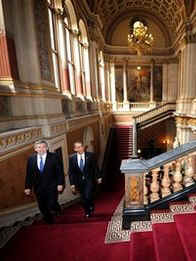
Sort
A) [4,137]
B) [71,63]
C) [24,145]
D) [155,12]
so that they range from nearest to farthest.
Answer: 1. [4,137]
2. [24,145]
3. [71,63]
4. [155,12]

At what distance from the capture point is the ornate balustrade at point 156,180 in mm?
2514

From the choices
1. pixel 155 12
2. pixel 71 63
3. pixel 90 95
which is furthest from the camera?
pixel 155 12

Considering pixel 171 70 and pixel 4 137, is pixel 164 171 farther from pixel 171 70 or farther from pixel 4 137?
pixel 171 70

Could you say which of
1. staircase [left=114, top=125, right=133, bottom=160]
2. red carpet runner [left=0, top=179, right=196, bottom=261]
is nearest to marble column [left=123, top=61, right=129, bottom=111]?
staircase [left=114, top=125, right=133, bottom=160]

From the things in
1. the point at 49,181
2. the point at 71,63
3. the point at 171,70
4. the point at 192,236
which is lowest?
the point at 192,236

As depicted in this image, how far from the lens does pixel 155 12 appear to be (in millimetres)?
13117

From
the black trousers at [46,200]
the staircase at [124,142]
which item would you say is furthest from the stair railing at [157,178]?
the staircase at [124,142]

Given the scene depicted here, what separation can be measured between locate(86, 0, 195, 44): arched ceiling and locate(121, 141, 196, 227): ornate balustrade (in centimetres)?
1049

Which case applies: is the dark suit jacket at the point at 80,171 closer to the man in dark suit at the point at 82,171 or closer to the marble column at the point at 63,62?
the man in dark suit at the point at 82,171

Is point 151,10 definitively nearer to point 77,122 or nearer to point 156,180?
point 77,122

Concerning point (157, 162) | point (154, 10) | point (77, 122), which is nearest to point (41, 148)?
point (157, 162)

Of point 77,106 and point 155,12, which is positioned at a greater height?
point 155,12

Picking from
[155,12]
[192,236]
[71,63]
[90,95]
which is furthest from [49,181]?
[155,12]

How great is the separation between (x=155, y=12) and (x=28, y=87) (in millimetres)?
13773
